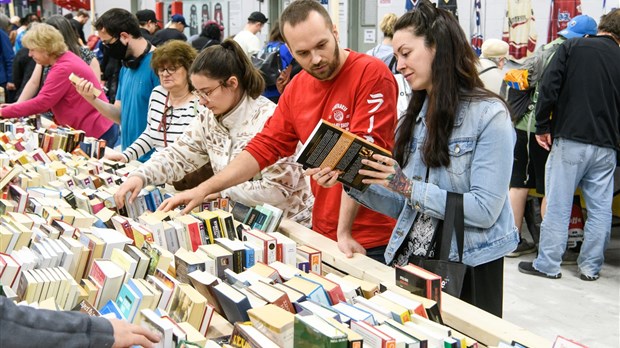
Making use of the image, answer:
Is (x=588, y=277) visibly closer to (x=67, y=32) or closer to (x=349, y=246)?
(x=349, y=246)

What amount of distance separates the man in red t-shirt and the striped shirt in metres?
1.04

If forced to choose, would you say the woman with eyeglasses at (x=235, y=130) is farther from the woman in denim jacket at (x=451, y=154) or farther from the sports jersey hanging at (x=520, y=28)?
the sports jersey hanging at (x=520, y=28)

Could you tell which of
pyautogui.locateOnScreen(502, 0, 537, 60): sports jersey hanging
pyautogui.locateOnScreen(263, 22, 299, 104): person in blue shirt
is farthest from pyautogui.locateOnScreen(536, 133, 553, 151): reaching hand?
pyautogui.locateOnScreen(263, 22, 299, 104): person in blue shirt

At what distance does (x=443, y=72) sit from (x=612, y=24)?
2.90 metres

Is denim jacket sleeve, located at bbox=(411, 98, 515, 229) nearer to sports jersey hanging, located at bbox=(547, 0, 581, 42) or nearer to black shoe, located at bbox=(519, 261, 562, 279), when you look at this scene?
black shoe, located at bbox=(519, 261, 562, 279)

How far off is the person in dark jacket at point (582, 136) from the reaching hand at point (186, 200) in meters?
2.77

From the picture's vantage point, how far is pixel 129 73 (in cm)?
443

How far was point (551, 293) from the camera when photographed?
438 cm

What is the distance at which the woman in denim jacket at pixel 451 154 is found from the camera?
1998 millimetres

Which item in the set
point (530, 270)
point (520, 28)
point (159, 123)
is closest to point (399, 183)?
point (159, 123)

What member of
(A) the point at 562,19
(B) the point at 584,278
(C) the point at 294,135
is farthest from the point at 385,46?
(C) the point at 294,135

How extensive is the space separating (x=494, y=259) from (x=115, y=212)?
1.40m

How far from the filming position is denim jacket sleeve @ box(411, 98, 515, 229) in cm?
199

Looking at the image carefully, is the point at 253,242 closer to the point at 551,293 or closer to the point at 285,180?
the point at 285,180
